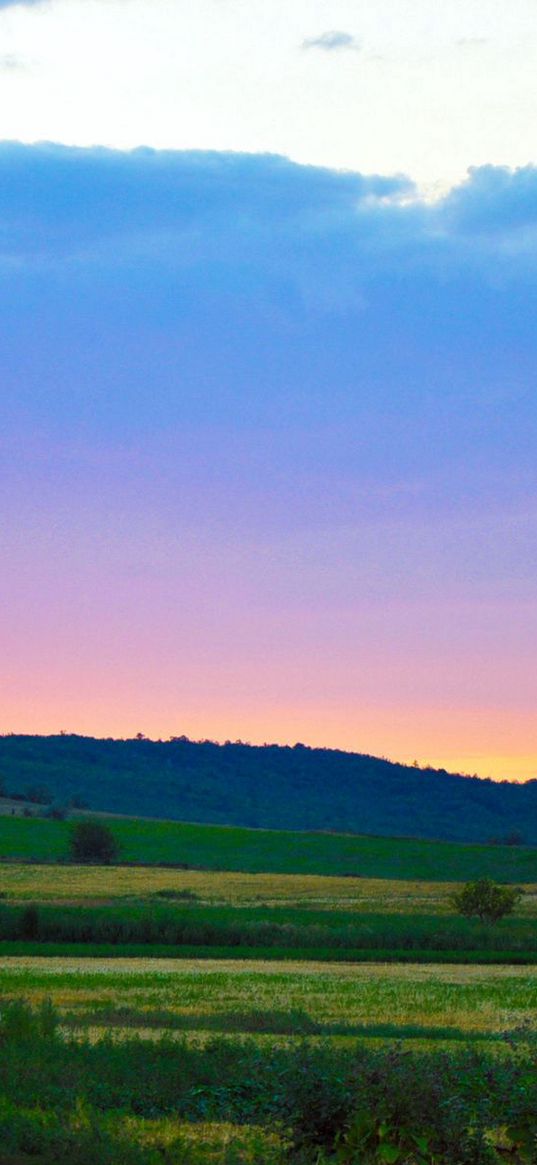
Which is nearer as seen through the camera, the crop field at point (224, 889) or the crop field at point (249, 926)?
the crop field at point (249, 926)

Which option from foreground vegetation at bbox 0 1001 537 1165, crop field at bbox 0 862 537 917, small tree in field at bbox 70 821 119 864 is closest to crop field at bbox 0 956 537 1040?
foreground vegetation at bbox 0 1001 537 1165

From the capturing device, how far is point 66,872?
319 feet

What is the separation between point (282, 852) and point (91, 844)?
2679 centimetres

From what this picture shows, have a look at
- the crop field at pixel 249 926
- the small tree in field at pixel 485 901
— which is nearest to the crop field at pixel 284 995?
the crop field at pixel 249 926

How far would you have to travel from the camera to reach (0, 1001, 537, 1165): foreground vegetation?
13281 mm

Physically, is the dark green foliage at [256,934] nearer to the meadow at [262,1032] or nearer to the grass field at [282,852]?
the meadow at [262,1032]

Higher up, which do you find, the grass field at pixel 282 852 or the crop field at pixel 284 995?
the grass field at pixel 282 852

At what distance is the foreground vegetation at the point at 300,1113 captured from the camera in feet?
43.6

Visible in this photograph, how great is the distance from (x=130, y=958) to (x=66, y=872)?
50180 millimetres

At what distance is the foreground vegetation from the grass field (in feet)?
327

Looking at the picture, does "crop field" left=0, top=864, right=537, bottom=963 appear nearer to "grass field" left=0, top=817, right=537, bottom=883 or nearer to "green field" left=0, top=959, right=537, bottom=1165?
"green field" left=0, top=959, right=537, bottom=1165

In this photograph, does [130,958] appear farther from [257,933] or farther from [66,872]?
[66,872]

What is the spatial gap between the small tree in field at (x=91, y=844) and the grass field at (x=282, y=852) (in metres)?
1.99

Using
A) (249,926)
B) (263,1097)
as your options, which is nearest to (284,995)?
(263,1097)
